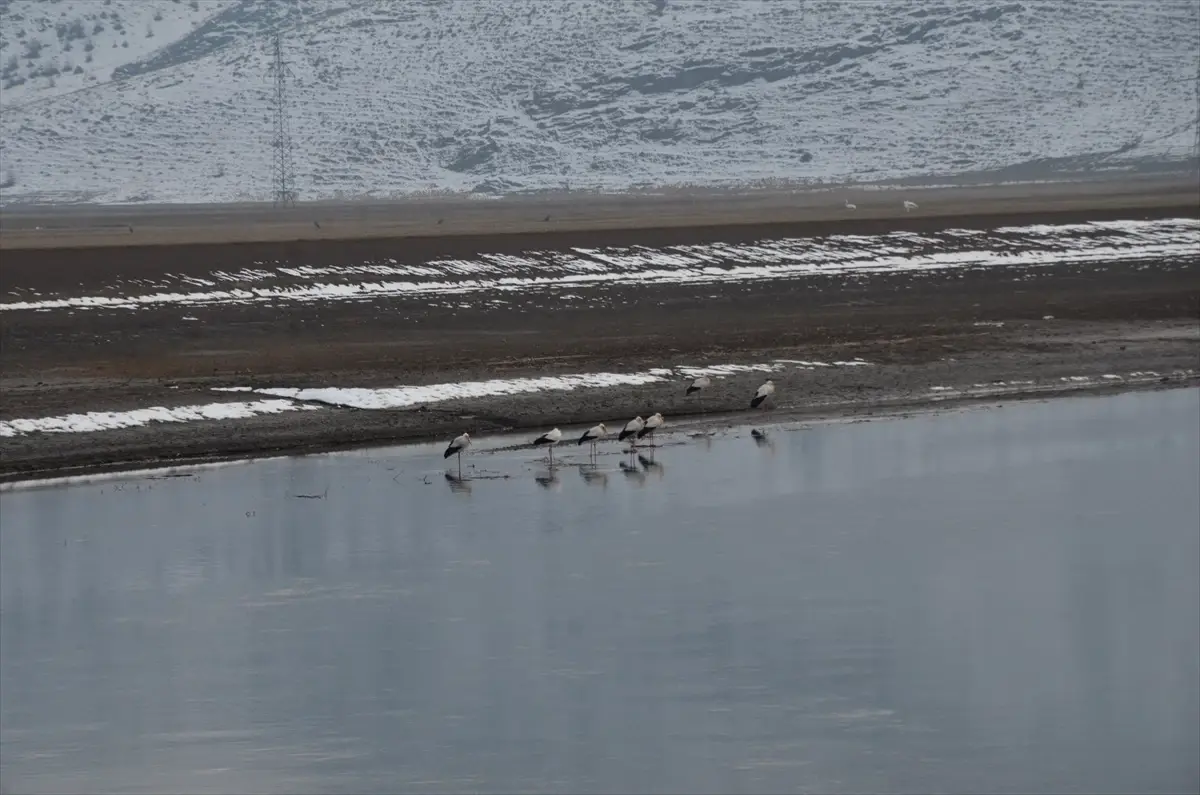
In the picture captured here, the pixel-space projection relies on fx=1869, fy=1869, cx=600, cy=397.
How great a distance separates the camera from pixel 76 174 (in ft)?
330

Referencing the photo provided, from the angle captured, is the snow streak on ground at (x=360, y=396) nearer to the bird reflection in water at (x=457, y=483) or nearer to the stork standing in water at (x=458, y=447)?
the stork standing in water at (x=458, y=447)

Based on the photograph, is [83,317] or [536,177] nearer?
[83,317]

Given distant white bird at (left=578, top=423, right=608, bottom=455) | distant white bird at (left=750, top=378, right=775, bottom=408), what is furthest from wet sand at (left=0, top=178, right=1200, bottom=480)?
distant white bird at (left=578, top=423, right=608, bottom=455)

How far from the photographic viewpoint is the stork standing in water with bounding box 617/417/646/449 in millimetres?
18594

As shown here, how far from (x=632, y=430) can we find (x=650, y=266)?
47.6 ft

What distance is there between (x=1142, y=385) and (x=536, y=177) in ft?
261

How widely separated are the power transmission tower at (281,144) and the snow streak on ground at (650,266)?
51955 millimetres

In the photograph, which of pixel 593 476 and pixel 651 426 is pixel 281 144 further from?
pixel 593 476

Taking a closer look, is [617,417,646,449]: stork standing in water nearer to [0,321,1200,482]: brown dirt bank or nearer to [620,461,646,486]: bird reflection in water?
[620,461,646,486]: bird reflection in water

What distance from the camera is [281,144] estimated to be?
3986 inches

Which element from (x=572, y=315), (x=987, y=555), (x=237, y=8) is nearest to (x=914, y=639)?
(x=987, y=555)

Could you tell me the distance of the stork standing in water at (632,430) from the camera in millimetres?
18594

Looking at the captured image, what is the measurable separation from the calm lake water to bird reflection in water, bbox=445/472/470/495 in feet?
0.24

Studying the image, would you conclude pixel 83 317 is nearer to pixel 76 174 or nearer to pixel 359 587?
pixel 359 587
